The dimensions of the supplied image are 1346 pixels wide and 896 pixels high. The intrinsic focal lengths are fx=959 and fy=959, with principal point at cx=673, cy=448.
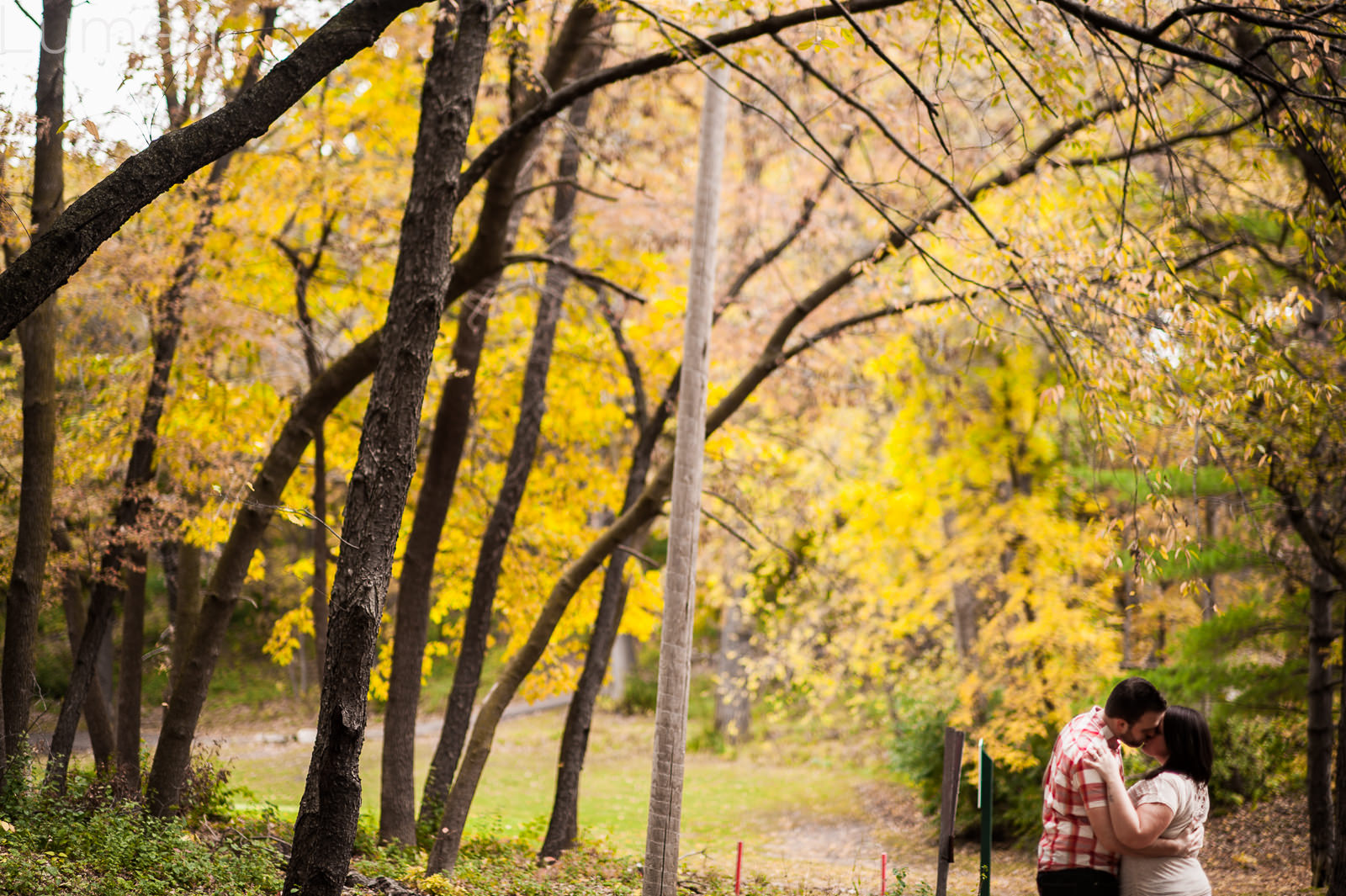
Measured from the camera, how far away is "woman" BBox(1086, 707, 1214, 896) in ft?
11.2

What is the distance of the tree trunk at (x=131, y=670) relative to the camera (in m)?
8.87

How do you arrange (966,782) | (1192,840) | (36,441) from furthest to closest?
(966,782), (36,441), (1192,840)

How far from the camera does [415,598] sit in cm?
913

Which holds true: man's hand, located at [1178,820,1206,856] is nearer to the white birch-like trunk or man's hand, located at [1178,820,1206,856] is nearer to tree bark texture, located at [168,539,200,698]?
the white birch-like trunk

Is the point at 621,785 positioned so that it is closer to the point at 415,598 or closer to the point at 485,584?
the point at 485,584

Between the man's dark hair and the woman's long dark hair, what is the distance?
7 cm

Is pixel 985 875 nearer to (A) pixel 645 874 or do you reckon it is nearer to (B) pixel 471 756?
(A) pixel 645 874

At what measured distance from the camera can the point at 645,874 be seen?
20.1 ft

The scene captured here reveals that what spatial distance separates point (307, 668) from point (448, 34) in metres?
28.4

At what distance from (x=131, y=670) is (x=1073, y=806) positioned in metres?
9.07

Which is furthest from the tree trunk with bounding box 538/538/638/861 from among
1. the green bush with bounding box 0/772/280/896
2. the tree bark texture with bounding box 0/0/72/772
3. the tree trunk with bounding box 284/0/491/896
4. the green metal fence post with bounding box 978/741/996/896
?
the green metal fence post with bounding box 978/741/996/896

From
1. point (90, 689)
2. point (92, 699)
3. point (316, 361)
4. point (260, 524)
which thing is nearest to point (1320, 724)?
point (260, 524)

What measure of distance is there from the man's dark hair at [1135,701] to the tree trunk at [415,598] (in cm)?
653

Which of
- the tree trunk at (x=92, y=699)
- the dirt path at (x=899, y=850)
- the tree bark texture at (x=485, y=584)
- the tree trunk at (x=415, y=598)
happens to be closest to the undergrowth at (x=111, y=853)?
→ the tree trunk at (x=415, y=598)
